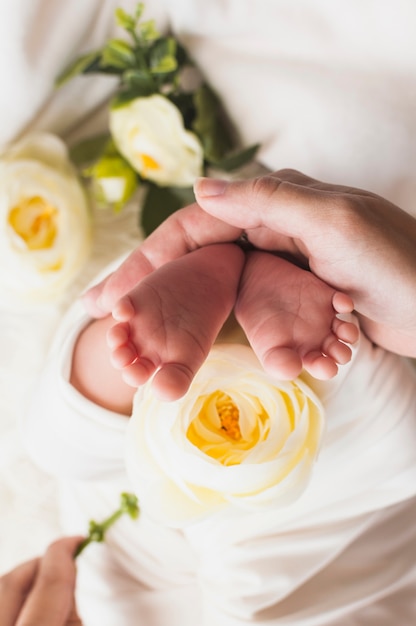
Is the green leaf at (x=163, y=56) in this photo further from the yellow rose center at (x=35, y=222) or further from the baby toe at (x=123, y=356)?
the baby toe at (x=123, y=356)

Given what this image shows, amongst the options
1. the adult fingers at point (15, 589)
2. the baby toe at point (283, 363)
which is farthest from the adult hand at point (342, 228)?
the adult fingers at point (15, 589)

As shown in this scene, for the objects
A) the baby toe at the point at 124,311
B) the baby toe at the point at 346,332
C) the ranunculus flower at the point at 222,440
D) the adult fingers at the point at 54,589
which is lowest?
the adult fingers at the point at 54,589

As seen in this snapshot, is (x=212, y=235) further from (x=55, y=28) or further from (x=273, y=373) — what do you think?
(x=55, y=28)

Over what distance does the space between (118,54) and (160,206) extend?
8.5 inches

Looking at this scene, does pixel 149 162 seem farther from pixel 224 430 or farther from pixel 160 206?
pixel 224 430

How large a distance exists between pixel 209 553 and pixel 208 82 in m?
0.66

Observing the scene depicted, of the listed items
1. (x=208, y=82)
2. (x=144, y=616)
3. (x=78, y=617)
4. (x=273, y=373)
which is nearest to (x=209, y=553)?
(x=144, y=616)

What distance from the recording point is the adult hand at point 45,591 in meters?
0.86

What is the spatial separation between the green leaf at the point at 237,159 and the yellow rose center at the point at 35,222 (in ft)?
0.80

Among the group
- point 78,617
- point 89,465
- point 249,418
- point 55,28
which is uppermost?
point 55,28

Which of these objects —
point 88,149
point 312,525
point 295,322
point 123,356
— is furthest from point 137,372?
point 88,149

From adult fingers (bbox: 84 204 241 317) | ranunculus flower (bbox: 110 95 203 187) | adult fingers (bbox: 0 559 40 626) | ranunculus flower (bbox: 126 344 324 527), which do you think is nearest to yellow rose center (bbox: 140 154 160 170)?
ranunculus flower (bbox: 110 95 203 187)

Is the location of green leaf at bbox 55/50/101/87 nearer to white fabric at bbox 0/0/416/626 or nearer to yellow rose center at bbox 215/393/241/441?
white fabric at bbox 0/0/416/626

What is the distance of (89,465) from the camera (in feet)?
2.76
